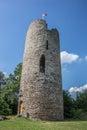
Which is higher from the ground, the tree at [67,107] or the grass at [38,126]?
the tree at [67,107]

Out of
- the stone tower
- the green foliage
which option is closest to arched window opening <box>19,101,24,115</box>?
the stone tower

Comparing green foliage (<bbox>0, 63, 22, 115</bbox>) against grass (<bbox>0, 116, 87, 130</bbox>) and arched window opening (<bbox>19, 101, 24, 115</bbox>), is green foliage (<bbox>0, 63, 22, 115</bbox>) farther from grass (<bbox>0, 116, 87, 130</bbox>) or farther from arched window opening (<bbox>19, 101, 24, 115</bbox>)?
grass (<bbox>0, 116, 87, 130</bbox>)

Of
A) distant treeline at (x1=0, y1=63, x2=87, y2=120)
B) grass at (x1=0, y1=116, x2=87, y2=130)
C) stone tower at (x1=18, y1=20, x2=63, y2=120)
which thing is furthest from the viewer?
distant treeline at (x1=0, y1=63, x2=87, y2=120)

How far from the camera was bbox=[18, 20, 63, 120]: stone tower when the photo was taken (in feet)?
53.1

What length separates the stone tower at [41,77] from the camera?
53.1 feet

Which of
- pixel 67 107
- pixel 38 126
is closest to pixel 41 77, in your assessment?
pixel 38 126

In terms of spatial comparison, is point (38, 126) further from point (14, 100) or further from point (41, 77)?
point (14, 100)

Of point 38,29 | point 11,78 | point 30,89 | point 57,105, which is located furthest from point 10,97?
point 38,29

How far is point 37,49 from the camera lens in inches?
703

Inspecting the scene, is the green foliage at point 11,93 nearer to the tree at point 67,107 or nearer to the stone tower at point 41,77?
the stone tower at point 41,77

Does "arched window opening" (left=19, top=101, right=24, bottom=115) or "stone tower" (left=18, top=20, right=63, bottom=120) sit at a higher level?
"stone tower" (left=18, top=20, right=63, bottom=120)

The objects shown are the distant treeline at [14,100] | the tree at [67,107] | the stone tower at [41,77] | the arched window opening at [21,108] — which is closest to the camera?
the stone tower at [41,77]

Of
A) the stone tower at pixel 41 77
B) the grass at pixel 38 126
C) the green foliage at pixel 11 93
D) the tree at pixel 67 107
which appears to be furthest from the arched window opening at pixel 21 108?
the tree at pixel 67 107

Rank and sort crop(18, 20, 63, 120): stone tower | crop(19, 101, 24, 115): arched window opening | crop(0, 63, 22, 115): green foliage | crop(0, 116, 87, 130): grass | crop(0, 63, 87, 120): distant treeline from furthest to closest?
crop(0, 63, 22, 115): green foliage, crop(0, 63, 87, 120): distant treeline, crop(19, 101, 24, 115): arched window opening, crop(18, 20, 63, 120): stone tower, crop(0, 116, 87, 130): grass
